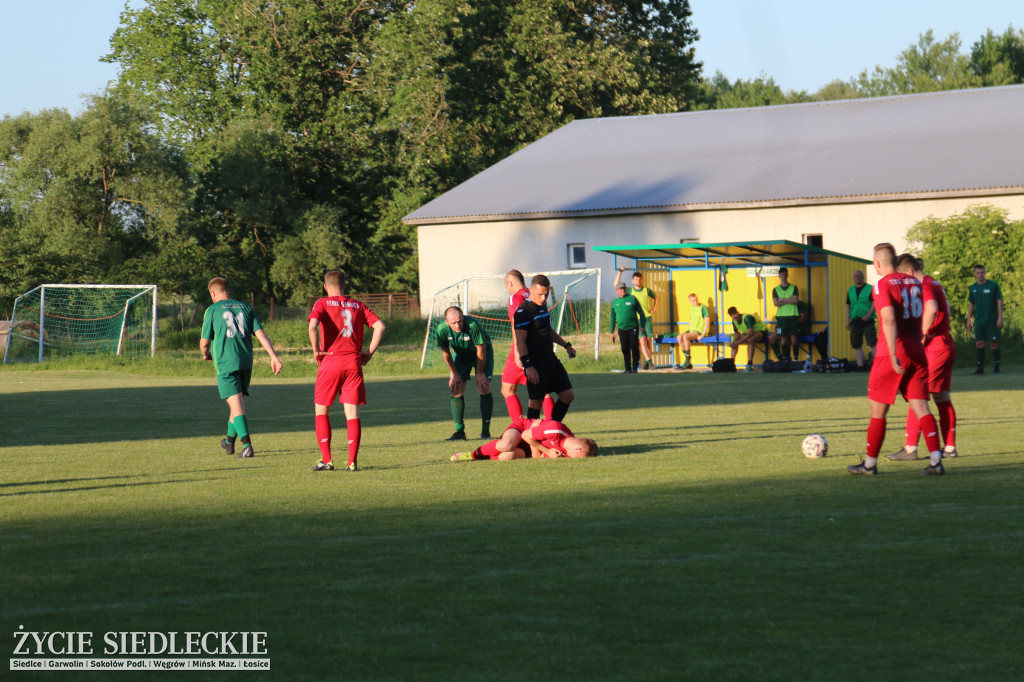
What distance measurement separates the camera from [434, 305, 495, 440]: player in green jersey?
14.0m

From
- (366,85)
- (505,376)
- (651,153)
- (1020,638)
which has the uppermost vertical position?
(366,85)

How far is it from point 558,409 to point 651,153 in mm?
31745

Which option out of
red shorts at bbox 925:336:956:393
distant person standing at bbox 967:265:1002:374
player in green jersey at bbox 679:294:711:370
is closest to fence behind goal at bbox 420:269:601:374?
player in green jersey at bbox 679:294:711:370

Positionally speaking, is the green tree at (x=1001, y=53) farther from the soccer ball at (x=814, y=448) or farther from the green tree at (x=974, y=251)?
the soccer ball at (x=814, y=448)

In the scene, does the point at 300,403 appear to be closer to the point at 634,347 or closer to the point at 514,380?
the point at 514,380

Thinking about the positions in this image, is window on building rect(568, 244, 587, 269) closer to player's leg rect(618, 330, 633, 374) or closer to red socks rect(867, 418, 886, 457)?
player's leg rect(618, 330, 633, 374)

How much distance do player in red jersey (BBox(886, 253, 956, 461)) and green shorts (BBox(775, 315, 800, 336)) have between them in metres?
15.6

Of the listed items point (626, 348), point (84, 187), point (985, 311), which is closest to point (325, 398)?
point (985, 311)

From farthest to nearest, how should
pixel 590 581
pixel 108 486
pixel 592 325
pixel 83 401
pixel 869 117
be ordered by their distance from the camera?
pixel 869 117 → pixel 592 325 → pixel 83 401 → pixel 108 486 → pixel 590 581

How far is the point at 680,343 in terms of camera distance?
29141 millimetres

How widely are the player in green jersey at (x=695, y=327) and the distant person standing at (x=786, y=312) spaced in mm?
1978

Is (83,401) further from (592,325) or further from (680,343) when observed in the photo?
(592,325)

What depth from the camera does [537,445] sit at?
484 inches

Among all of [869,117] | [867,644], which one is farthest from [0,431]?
[869,117]
